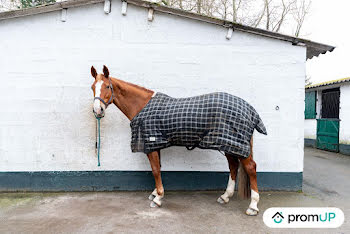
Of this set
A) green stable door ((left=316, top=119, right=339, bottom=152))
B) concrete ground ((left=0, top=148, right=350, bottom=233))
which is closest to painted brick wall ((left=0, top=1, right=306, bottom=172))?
concrete ground ((left=0, top=148, right=350, bottom=233))

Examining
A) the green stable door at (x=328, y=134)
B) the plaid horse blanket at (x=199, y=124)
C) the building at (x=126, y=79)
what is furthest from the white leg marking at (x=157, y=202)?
the green stable door at (x=328, y=134)

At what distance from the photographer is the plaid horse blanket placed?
270cm

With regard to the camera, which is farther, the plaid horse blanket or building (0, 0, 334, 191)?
building (0, 0, 334, 191)

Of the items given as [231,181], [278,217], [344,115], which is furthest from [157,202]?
[344,115]

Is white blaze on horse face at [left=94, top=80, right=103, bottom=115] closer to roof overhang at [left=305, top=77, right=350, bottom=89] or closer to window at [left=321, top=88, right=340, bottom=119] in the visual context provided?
roof overhang at [left=305, top=77, right=350, bottom=89]

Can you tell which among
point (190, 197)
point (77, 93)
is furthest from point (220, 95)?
point (77, 93)

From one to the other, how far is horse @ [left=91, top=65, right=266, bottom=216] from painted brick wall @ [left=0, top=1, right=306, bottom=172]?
0.49 meters

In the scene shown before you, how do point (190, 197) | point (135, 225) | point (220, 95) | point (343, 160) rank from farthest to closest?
point (343, 160)
point (190, 197)
point (220, 95)
point (135, 225)

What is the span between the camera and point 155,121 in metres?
2.91

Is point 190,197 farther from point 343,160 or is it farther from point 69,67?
point 343,160

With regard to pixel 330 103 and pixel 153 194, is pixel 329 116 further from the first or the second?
pixel 153 194

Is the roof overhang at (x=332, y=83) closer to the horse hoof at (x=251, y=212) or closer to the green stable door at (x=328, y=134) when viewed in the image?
the green stable door at (x=328, y=134)

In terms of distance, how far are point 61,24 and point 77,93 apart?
1214 mm

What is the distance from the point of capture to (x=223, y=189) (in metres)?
3.62
